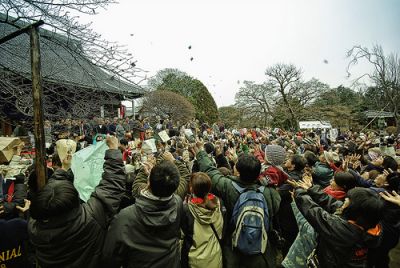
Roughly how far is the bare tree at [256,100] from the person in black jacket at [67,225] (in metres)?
30.3

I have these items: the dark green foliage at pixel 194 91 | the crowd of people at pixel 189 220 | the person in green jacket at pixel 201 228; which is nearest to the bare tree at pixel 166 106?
the dark green foliage at pixel 194 91

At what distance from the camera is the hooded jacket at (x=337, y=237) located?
6.10 ft

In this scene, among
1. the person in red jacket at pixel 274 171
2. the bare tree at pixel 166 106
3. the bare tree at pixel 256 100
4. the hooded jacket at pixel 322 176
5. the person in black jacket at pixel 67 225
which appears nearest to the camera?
the person in black jacket at pixel 67 225

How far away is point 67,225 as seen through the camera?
1.66m

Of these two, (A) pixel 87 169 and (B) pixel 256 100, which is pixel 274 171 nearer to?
(A) pixel 87 169

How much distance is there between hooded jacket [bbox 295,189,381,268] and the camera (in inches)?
73.2

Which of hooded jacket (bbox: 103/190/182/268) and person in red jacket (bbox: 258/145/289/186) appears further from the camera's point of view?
person in red jacket (bbox: 258/145/289/186)

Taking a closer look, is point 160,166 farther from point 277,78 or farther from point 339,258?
point 277,78

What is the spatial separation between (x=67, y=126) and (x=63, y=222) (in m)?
3.15

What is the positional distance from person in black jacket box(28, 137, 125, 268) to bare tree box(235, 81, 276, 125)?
30.3 meters

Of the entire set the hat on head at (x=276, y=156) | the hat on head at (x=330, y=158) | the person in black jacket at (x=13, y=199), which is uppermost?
the hat on head at (x=276, y=156)

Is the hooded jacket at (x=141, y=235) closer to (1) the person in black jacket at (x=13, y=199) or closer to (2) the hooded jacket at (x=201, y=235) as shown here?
(2) the hooded jacket at (x=201, y=235)

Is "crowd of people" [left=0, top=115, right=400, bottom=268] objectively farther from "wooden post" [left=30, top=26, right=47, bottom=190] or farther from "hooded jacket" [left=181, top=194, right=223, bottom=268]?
"wooden post" [left=30, top=26, right=47, bottom=190]

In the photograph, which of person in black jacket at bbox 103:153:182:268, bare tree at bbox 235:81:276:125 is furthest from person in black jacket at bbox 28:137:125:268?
bare tree at bbox 235:81:276:125
